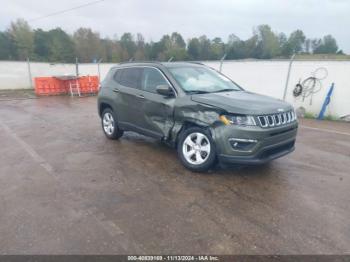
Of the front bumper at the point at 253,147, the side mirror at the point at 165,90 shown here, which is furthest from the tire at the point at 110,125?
the front bumper at the point at 253,147

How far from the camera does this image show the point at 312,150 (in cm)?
558

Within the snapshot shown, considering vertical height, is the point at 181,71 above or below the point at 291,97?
above

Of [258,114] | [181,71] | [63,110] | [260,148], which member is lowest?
[63,110]

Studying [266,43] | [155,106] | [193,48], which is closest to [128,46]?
[193,48]

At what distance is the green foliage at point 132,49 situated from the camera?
145 feet

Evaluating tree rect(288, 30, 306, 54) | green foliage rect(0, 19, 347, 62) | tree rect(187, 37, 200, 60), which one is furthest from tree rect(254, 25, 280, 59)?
tree rect(187, 37, 200, 60)

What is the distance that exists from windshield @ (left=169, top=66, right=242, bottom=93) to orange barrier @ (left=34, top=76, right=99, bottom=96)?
13.7 meters

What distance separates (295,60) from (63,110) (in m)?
9.31

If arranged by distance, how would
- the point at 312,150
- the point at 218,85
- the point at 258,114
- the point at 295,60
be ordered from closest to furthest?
the point at 258,114 → the point at 218,85 → the point at 312,150 → the point at 295,60

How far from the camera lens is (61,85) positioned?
55.9 ft

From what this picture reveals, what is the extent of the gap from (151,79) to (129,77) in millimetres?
736

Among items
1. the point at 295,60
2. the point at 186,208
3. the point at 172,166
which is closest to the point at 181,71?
the point at 172,166

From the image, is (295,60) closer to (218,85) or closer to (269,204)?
(218,85)

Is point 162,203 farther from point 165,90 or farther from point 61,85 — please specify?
point 61,85
